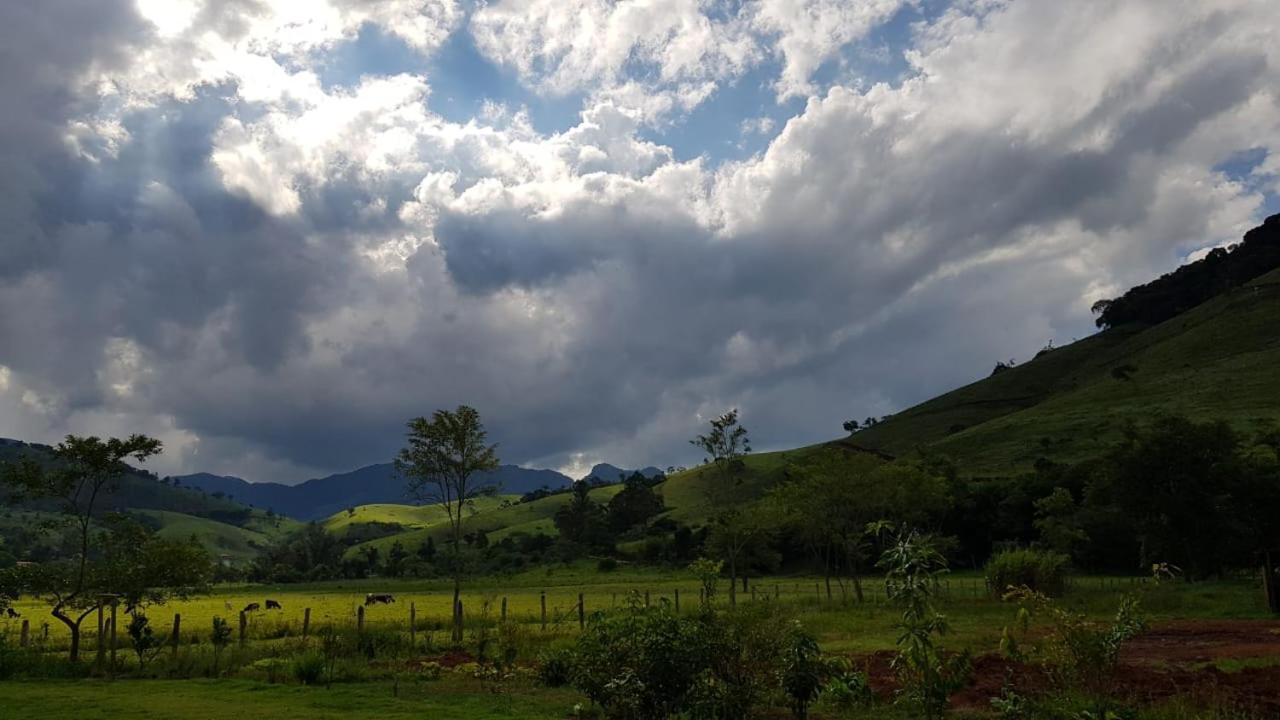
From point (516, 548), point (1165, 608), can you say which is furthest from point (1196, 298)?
point (1165, 608)

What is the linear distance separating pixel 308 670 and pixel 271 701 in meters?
3.49

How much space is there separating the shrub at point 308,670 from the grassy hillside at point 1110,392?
220 ft

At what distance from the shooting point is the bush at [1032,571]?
4059 centimetres

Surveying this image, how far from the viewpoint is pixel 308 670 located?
22.0m

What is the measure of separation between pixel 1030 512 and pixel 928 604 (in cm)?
8096

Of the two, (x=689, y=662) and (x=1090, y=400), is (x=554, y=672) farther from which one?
(x=1090, y=400)

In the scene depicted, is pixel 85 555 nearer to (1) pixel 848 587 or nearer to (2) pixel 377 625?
(2) pixel 377 625

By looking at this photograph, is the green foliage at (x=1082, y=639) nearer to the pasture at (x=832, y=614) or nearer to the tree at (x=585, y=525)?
the pasture at (x=832, y=614)

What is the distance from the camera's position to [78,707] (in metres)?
17.7

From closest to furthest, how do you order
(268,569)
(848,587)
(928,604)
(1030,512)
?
(928,604), (848,587), (1030,512), (268,569)

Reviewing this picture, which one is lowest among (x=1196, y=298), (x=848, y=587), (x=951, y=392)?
(x=848, y=587)

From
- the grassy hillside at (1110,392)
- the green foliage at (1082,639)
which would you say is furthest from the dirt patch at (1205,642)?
the grassy hillside at (1110,392)

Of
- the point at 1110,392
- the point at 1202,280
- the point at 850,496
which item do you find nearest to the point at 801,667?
the point at 850,496

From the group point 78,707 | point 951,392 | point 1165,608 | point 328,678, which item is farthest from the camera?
point 951,392
